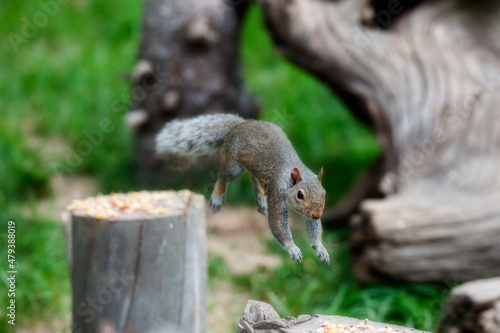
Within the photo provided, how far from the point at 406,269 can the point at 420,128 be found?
108 cm

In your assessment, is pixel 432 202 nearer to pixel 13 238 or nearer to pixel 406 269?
pixel 406 269

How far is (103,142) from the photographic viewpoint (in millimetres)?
6605

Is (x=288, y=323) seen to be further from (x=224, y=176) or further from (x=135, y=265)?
(x=135, y=265)

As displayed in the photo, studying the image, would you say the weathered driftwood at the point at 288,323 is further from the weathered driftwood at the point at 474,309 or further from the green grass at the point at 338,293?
the green grass at the point at 338,293

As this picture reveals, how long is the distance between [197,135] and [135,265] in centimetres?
134

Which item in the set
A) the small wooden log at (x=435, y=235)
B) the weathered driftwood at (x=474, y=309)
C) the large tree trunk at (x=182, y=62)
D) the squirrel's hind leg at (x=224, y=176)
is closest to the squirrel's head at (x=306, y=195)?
the squirrel's hind leg at (x=224, y=176)

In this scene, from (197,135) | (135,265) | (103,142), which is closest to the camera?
(197,135)

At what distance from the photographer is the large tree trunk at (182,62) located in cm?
565

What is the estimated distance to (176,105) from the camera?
573cm

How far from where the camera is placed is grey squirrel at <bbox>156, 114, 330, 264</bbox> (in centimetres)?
167

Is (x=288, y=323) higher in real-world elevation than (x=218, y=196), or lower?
lower

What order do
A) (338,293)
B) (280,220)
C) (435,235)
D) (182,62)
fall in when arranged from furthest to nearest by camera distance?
(182,62) → (338,293) → (435,235) → (280,220)

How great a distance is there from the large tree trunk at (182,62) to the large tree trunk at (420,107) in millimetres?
1056

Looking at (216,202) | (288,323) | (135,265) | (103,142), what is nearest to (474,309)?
(288,323)
